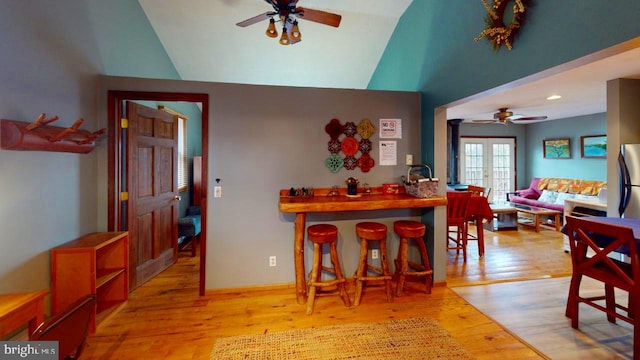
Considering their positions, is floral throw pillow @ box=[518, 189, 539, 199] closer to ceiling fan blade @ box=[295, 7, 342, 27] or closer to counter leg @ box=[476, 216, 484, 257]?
counter leg @ box=[476, 216, 484, 257]

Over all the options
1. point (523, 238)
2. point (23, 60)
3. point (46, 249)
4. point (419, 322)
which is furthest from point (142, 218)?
point (523, 238)

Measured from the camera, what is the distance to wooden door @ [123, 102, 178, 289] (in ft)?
9.40

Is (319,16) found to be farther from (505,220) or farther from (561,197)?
(561,197)

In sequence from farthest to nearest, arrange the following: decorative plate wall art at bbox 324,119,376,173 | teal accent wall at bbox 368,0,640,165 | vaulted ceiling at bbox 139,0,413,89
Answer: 1. vaulted ceiling at bbox 139,0,413,89
2. decorative plate wall art at bbox 324,119,376,173
3. teal accent wall at bbox 368,0,640,165

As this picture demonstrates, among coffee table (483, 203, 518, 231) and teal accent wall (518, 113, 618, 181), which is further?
teal accent wall (518, 113, 618, 181)

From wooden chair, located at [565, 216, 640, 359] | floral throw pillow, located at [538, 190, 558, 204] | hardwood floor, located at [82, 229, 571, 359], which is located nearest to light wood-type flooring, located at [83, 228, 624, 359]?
hardwood floor, located at [82, 229, 571, 359]

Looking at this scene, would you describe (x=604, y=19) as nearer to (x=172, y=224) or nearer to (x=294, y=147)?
(x=294, y=147)

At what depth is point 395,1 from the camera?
3.41 metres

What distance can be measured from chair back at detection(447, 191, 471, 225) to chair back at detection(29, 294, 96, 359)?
3821mm

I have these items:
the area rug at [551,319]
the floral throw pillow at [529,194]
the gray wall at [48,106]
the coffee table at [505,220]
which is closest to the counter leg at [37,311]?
the gray wall at [48,106]

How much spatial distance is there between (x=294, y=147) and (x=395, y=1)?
2291 millimetres

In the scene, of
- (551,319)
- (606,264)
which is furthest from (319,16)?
(551,319)

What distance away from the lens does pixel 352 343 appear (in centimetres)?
209

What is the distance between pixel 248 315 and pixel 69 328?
61.9 inches
